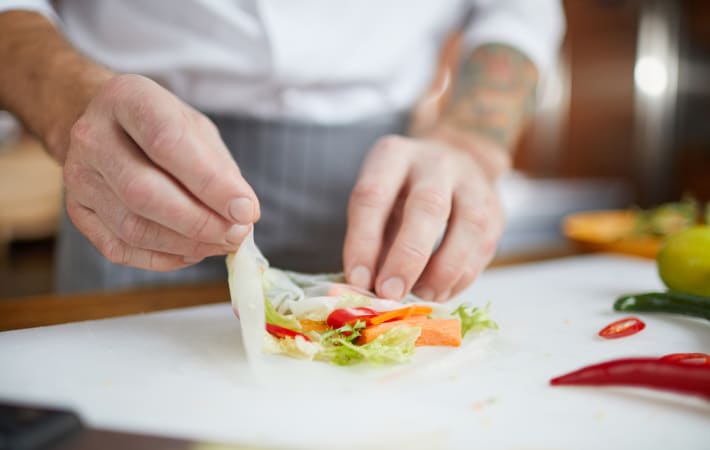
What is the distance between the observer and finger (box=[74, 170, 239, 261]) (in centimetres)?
91

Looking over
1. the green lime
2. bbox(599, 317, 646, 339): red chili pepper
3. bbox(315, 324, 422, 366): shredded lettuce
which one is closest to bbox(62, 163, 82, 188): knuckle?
bbox(315, 324, 422, 366): shredded lettuce

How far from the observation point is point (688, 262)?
4.43 ft

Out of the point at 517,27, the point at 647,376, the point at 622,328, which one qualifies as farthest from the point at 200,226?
the point at 517,27

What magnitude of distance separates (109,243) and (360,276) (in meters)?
0.43

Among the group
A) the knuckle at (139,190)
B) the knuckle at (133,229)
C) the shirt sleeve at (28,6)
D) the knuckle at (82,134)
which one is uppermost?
the shirt sleeve at (28,6)

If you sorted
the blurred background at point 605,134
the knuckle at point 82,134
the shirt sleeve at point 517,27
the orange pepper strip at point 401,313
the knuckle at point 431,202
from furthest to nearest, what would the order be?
the blurred background at point 605,134
the shirt sleeve at point 517,27
the knuckle at point 431,202
the orange pepper strip at point 401,313
the knuckle at point 82,134

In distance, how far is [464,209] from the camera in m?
1.17

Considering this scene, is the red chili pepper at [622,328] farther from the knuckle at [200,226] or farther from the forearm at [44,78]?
the forearm at [44,78]

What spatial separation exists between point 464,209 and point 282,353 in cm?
45

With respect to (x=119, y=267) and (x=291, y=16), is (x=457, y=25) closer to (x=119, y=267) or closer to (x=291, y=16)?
(x=291, y=16)

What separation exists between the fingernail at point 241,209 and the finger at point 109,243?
0.19 metres

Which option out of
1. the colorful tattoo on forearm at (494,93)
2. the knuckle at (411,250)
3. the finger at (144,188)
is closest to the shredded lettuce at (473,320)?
the knuckle at (411,250)

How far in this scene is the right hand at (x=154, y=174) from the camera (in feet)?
2.72

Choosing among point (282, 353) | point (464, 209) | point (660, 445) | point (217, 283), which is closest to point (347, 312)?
point (282, 353)
